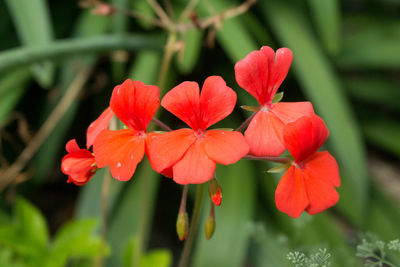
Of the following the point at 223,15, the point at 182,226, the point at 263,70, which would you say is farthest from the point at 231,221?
the point at 263,70

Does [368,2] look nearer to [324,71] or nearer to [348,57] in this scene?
[348,57]

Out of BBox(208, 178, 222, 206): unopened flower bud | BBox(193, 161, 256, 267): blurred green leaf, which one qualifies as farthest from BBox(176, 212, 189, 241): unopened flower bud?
BBox(193, 161, 256, 267): blurred green leaf

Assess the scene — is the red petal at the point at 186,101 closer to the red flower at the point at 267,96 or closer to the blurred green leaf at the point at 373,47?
the red flower at the point at 267,96

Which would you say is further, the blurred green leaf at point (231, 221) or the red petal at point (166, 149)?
the blurred green leaf at point (231, 221)

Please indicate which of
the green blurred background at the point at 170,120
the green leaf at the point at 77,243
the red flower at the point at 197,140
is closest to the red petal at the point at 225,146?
the red flower at the point at 197,140

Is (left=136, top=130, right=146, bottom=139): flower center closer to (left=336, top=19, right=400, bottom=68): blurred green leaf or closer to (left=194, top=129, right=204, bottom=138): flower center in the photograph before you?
(left=194, top=129, right=204, bottom=138): flower center

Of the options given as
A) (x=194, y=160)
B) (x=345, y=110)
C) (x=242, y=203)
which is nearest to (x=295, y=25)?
(x=345, y=110)
